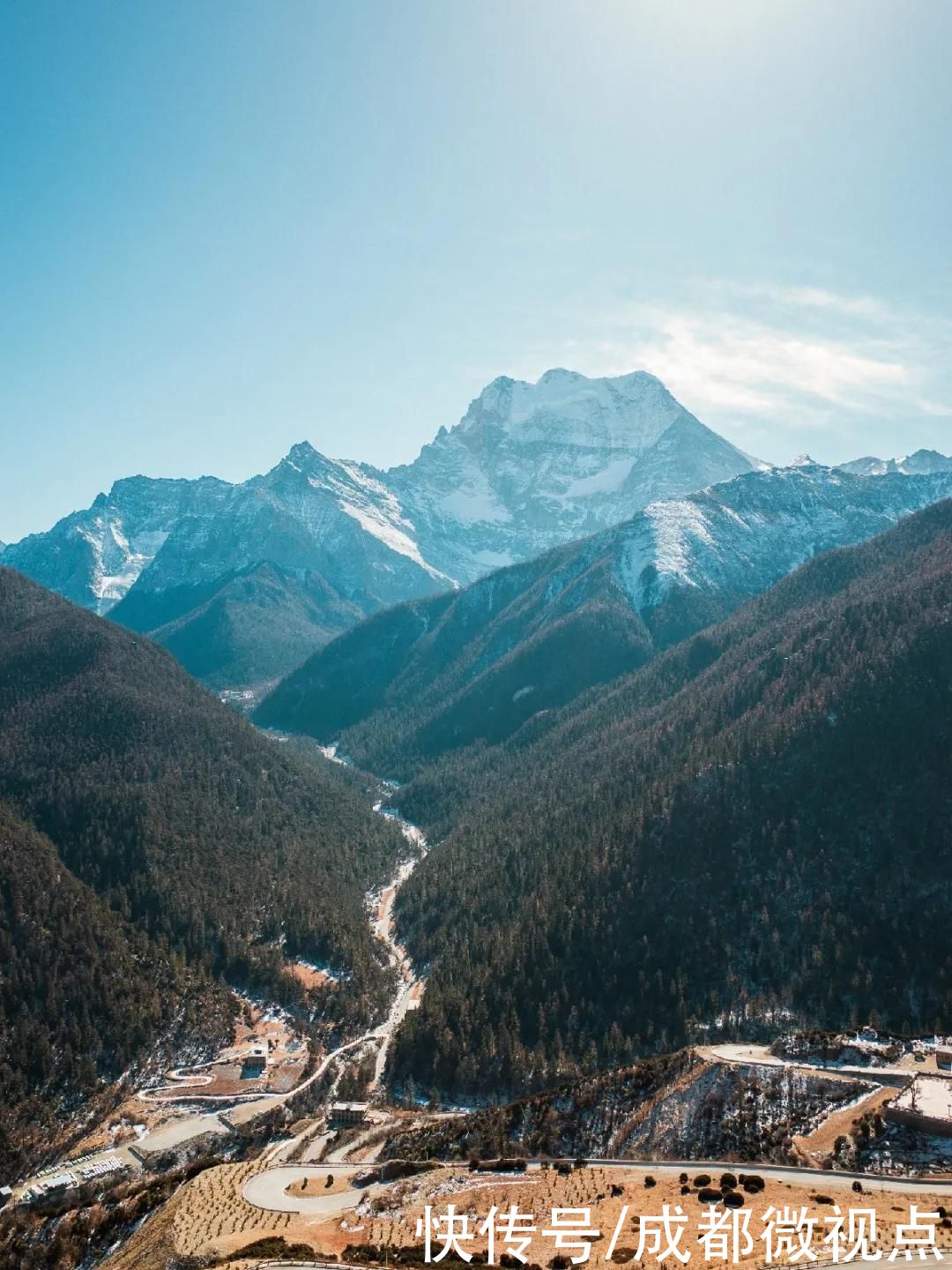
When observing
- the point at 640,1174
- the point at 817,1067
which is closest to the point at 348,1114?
the point at 640,1174

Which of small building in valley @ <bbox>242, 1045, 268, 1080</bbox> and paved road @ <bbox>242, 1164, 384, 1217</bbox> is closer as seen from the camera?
paved road @ <bbox>242, 1164, 384, 1217</bbox>

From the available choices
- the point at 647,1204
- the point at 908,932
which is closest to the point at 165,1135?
the point at 647,1204

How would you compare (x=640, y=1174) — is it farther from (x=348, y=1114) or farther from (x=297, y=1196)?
(x=348, y=1114)

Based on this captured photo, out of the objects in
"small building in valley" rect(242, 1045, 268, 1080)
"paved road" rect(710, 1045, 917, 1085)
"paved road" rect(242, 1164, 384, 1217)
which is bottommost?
"small building in valley" rect(242, 1045, 268, 1080)

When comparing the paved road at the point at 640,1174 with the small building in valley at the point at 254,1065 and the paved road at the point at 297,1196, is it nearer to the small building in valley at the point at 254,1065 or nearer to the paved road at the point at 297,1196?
the paved road at the point at 297,1196

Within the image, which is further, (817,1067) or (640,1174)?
(817,1067)

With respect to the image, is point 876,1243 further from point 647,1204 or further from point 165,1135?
point 165,1135

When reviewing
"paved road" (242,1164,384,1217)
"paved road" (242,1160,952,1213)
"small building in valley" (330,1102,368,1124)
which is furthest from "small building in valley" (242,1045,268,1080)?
"paved road" (242,1164,384,1217)

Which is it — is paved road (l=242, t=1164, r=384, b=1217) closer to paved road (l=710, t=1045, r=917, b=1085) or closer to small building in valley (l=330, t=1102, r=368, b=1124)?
small building in valley (l=330, t=1102, r=368, b=1124)

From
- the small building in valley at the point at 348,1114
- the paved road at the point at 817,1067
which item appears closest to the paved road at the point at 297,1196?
the small building in valley at the point at 348,1114

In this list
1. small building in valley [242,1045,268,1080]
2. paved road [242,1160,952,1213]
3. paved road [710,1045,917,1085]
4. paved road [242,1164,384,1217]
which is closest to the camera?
paved road [242,1160,952,1213]

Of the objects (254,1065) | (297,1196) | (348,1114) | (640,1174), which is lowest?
(254,1065)
